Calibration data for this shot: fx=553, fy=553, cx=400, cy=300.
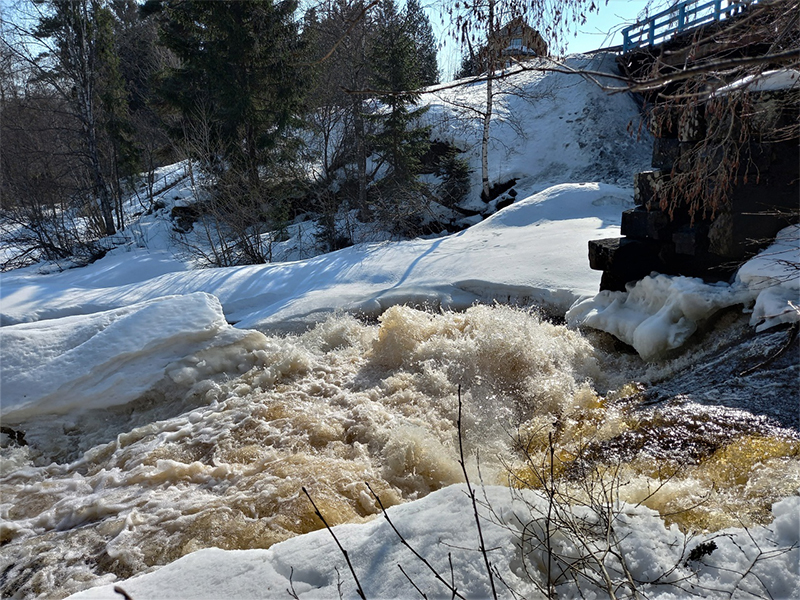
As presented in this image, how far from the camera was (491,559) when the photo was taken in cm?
237

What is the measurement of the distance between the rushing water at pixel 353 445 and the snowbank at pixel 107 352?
18 cm

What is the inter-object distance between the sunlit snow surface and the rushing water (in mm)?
19

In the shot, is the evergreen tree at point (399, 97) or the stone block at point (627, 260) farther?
the evergreen tree at point (399, 97)

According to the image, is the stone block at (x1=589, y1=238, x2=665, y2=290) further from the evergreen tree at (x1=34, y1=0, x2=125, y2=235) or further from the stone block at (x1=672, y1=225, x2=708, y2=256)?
the evergreen tree at (x1=34, y1=0, x2=125, y2=235)

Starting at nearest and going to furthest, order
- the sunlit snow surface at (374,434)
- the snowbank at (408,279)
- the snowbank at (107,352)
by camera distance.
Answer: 1. the sunlit snow surface at (374,434)
2. the snowbank at (107,352)
3. the snowbank at (408,279)

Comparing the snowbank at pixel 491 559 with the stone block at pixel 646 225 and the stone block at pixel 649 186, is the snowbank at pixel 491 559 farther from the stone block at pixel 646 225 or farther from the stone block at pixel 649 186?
the stone block at pixel 649 186

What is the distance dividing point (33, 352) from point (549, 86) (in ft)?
55.8

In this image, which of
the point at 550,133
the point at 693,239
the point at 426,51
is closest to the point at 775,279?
the point at 693,239

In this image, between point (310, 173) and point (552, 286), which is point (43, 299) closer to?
point (552, 286)

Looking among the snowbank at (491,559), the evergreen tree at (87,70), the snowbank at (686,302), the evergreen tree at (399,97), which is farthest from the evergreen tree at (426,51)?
the snowbank at (491,559)

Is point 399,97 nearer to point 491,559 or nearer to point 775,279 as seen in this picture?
point 775,279

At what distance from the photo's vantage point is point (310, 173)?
52.6 feet

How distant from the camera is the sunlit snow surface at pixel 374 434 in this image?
245 centimetres

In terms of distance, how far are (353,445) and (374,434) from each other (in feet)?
0.64
